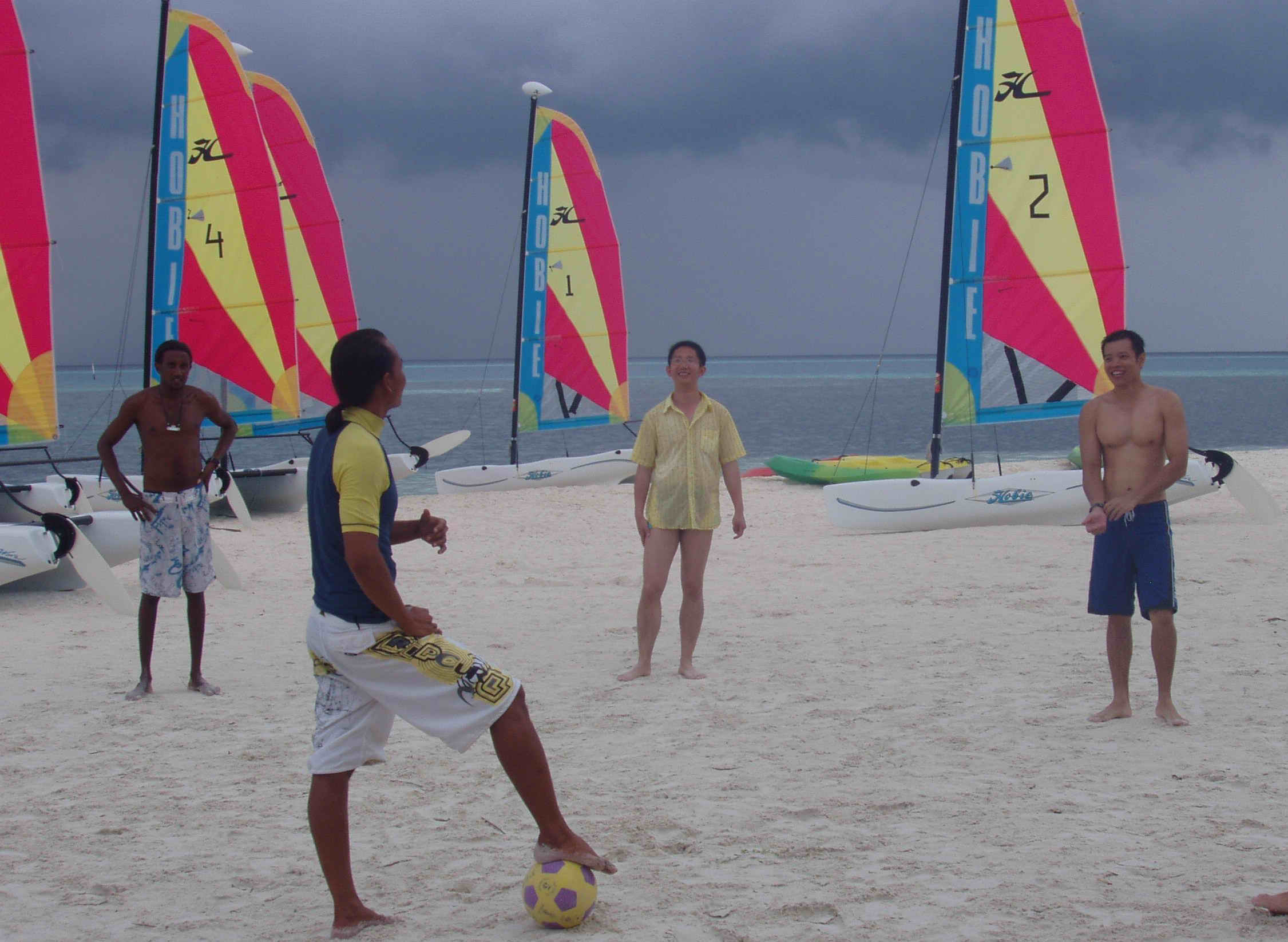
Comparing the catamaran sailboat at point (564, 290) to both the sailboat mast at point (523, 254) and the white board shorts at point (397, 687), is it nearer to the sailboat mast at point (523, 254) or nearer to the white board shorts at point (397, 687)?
the sailboat mast at point (523, 254)

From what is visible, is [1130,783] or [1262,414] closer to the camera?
[1130,783]

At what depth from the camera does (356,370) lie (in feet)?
9.76

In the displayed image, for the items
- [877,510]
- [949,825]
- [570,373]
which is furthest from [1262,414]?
[949,825]

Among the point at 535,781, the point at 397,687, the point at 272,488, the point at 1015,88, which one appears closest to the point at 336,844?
the point at 397,687

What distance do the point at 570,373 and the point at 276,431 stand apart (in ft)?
18.0

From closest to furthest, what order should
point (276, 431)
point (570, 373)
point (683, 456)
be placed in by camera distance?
point (683, 456) < point (276, 431) < point (570, 373)

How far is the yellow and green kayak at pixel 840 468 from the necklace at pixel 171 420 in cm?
1269

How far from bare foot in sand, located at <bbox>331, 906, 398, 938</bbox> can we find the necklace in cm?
336

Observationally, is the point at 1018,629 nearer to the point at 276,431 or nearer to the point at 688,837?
the point at 688,837

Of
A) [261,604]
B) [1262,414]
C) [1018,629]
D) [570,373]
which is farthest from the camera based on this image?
[1262,414]

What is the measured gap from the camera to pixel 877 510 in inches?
446

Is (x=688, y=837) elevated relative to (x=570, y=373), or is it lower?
lower

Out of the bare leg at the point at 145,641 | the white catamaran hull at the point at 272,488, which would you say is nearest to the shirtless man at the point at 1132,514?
the bare leg at the point at 145,641

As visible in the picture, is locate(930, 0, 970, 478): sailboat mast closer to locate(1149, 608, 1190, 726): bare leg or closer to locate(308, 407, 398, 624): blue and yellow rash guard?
locate(1149, 608, 1190, 726): bare leg
